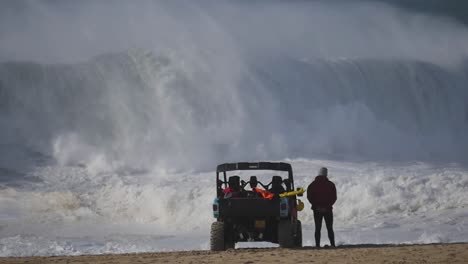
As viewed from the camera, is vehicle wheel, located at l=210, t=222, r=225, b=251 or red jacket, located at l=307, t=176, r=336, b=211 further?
red jacket, located at l=307, t=176, r=336, b=211

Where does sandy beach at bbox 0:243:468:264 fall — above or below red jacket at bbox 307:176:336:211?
below

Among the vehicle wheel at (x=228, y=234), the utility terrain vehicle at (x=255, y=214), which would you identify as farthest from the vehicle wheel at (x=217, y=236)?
the vehicle wheel at (x=228, y=234)

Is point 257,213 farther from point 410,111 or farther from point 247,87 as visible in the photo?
point 410,111

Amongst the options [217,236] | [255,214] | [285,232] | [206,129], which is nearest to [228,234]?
[217,236]

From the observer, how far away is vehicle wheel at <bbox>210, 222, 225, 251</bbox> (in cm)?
1405

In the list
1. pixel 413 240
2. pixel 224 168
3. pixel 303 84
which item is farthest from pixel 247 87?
pixel 224 168

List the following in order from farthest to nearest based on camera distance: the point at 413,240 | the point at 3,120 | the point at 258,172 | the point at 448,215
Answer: the point at 3,120 → the point at 258,172 → the point at 448,215 → the point at 413,240

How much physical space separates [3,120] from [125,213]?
11.4 metres

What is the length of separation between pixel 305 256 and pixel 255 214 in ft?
5.08

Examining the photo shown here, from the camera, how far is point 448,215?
23328 millimetres

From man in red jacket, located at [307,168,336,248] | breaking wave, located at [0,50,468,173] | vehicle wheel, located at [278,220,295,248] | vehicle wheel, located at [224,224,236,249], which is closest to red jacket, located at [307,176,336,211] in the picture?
man in red jacket, located at [307,168,336,248]

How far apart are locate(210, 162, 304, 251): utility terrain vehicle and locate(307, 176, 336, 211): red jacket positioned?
0.24 metres

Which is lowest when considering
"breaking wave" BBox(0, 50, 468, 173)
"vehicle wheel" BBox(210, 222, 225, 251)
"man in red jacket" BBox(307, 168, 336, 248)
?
"vehicle wheel" BBox(210, 222, 225, 251)

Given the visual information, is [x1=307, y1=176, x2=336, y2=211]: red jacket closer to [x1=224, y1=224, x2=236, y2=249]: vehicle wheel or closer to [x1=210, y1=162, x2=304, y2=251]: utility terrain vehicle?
[x1=210, y1=162, x2=304, y2=251]: utility terrain vehicle
